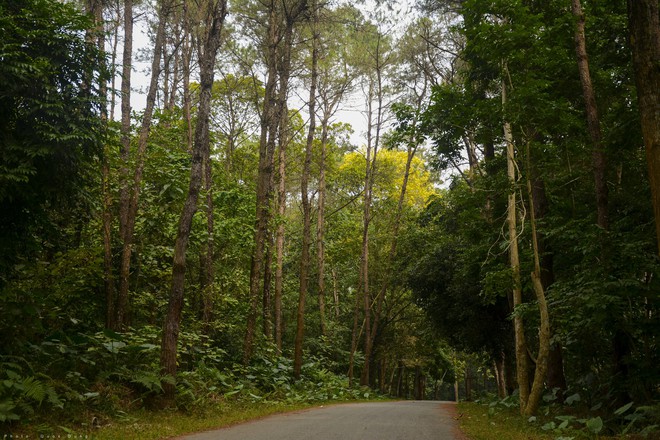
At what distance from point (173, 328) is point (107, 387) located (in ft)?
5.60

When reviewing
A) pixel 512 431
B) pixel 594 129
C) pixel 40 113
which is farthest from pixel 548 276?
pixel 40 113

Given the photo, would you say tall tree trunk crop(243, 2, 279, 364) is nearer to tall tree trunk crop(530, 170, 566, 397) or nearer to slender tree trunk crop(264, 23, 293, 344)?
slender tree trunk crop(264, 23, 293, 344)

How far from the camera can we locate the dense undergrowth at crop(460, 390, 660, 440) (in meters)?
8.02

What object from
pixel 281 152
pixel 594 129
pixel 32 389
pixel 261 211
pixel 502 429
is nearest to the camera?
pixel 32 389

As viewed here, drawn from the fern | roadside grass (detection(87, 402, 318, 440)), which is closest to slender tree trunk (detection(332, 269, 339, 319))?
roadside grass (detection(87, 402, 318, 440))

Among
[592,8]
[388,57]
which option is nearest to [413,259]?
[388,57]

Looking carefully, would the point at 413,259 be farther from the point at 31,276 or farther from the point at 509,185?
the point at 31,276

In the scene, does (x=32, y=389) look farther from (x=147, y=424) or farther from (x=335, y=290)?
(x=335, y=290)

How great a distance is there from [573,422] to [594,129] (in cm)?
600

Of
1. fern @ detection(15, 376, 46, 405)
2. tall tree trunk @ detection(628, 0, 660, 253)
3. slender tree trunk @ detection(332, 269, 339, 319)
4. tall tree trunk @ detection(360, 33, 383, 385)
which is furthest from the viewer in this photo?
slender tree trunk @ detection(332, 269, 339, 319)

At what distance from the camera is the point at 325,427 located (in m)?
8.88

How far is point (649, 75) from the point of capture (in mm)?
5594

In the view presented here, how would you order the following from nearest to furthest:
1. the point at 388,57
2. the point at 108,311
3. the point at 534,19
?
1. the point at 534,19
2. the point at 108,311
3. the point at 388,57

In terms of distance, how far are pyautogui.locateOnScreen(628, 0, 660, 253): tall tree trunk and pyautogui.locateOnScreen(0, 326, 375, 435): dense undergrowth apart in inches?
329
